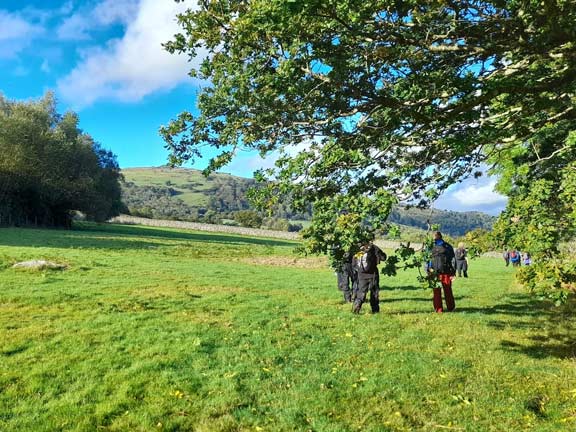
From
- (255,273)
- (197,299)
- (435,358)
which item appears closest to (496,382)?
(435,358)

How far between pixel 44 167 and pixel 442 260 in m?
54.2

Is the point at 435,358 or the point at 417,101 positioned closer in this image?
the point at 417,101

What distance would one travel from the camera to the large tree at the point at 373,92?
22.1ft

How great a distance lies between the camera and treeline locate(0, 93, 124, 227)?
5216cm

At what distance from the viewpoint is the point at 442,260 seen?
14.0m

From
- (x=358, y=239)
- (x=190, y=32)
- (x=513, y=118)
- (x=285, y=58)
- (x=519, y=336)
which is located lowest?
(x=519, y=336)

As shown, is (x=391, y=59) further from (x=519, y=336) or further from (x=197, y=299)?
(x=197, y=299)

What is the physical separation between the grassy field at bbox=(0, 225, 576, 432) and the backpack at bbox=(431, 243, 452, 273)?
153cm

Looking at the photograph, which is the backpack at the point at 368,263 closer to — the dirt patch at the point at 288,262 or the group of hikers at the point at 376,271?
the group of hikers at the point at 376,271

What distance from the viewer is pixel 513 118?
807 cm

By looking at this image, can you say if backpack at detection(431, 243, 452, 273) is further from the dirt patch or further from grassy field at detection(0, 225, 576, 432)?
the dirt patch

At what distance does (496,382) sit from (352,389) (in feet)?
9.16

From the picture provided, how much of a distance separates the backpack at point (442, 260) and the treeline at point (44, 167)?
52.0m

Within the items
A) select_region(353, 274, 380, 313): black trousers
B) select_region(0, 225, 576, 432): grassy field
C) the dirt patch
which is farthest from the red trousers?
the dirt patch
